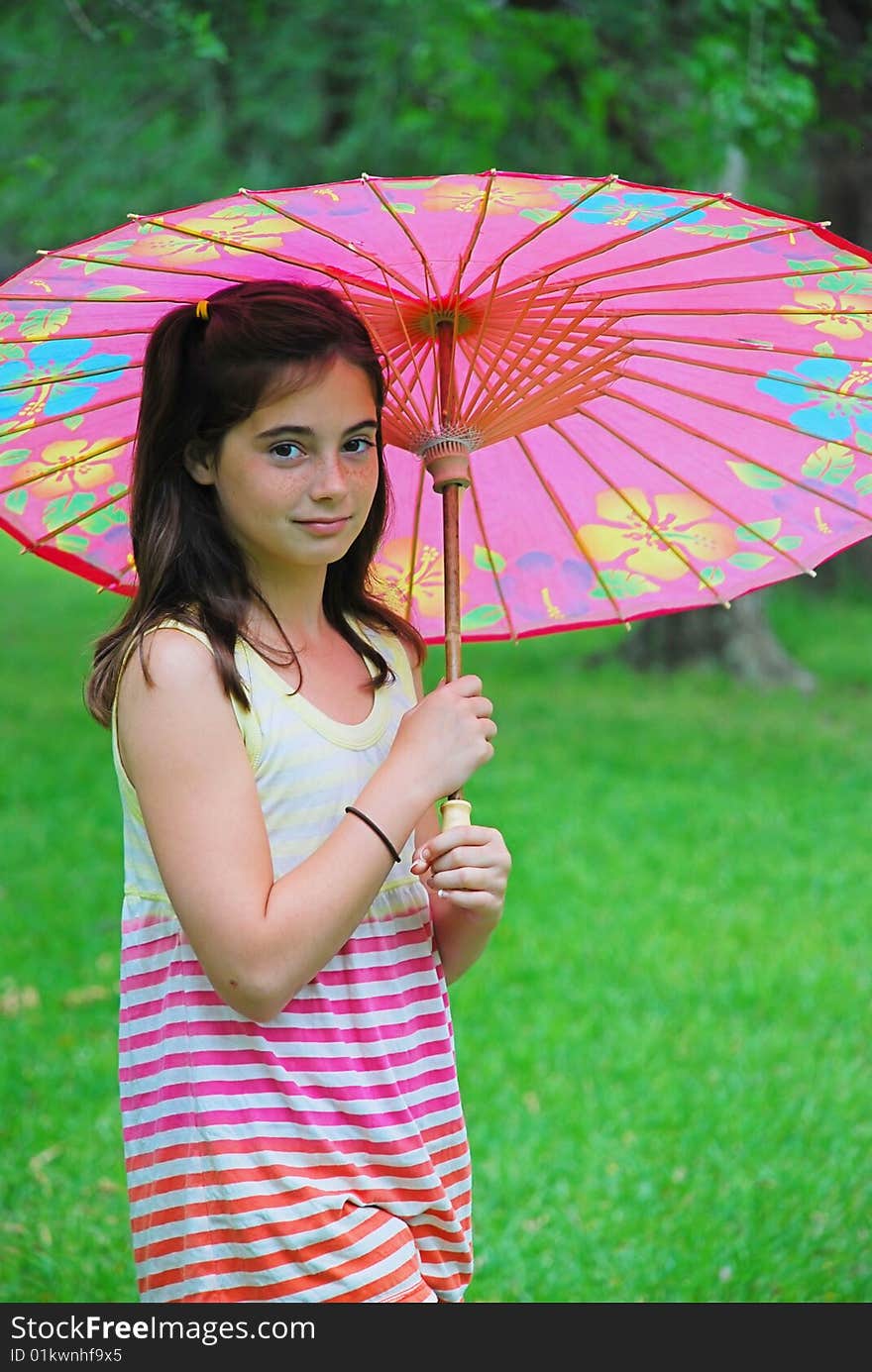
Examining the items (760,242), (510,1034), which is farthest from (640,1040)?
(760,242)

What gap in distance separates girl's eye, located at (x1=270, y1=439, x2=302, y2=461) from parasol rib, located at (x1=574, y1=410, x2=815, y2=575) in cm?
64

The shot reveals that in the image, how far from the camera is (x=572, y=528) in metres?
2.41

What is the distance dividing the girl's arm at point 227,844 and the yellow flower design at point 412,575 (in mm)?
721

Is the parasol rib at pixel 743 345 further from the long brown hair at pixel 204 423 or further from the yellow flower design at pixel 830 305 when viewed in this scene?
A: the long brown hair at pixel 204 423

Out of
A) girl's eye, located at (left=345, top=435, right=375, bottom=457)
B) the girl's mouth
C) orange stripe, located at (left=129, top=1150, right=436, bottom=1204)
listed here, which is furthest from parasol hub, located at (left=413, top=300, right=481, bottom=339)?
orange stripe, located at (left=129, top=1150, right=436, bottom=1204)

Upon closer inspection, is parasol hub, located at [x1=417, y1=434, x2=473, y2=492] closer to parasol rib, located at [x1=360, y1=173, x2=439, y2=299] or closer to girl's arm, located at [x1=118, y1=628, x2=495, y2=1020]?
parasol rib, located at [x1=360, y1=173, x2=439, y2=299]

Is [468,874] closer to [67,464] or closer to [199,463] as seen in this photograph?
[199,463]

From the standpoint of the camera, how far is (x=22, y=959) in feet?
17.0

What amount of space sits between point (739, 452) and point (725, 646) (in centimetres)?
765

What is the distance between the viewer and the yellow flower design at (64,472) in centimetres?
224

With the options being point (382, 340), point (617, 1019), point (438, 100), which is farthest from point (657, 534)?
point (438, 100)

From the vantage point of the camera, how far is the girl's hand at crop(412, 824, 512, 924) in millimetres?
1812

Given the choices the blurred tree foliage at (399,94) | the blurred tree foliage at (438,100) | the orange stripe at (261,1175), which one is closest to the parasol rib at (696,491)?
the orange stripe at (261,1175)

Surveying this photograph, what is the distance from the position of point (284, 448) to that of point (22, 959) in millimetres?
3763
